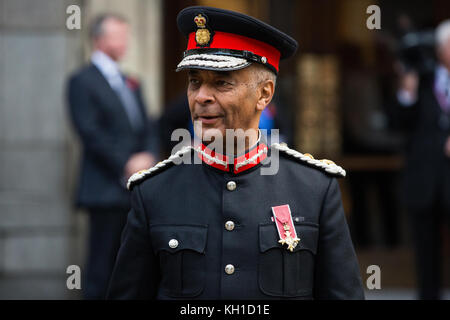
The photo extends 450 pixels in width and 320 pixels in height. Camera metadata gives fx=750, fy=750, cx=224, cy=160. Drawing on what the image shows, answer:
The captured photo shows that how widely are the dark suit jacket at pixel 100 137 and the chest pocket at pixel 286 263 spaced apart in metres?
2.88

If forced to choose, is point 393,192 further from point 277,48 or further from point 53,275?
point 277,48

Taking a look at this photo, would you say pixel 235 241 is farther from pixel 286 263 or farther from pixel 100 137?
pixel 100 137

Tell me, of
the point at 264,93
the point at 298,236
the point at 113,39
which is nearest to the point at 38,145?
the point at 113,39

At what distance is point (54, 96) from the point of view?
19.6 ft

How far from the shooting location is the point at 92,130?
513 cm

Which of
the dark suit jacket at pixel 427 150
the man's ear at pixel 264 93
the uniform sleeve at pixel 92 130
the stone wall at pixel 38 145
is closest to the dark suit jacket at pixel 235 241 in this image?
the man's ear at pixel 264 93

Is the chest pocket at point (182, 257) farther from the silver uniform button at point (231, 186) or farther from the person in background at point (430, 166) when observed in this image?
the person in background at point (430, 166)

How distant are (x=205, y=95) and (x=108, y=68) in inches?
125

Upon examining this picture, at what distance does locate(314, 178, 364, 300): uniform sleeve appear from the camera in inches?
94.2

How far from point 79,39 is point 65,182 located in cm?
115

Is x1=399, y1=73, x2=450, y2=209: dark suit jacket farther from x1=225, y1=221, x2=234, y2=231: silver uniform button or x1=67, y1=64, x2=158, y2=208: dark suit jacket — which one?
x1=225, y1=221, x2=234, y2=231: silver uniform button

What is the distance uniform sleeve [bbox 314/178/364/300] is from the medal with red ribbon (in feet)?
0.35

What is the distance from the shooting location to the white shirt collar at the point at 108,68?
210 inches
